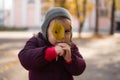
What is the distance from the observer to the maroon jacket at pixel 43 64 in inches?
135

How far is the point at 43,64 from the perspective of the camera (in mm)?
3420

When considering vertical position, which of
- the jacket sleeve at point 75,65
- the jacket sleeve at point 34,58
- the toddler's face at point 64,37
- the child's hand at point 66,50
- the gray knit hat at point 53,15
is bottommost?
the jacket sleeve at point 75,65

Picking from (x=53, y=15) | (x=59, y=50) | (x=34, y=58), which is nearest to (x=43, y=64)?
(x=34, y=58)

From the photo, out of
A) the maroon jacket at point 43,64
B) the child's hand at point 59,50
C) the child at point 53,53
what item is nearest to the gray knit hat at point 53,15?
the child at point 53,53

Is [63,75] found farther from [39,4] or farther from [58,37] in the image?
[39,4]

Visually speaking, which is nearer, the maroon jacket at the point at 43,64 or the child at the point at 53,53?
the child at the point at 53,53

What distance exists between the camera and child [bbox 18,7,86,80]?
3.30m

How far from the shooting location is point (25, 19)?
5138cm

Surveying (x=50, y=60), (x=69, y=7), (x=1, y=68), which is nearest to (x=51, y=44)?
(x=50, y=60)

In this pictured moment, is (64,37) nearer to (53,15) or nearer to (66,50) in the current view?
(66,50)

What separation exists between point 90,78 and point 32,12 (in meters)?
41.3

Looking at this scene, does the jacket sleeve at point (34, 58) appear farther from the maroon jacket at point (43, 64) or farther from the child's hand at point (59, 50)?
the child's hand at point (59, 50)

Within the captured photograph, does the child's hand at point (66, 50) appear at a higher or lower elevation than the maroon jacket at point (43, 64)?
higher

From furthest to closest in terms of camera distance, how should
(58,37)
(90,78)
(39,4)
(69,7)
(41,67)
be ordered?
(39,4)
(69,7)
(90,78)
(41,67)
(58,37)
